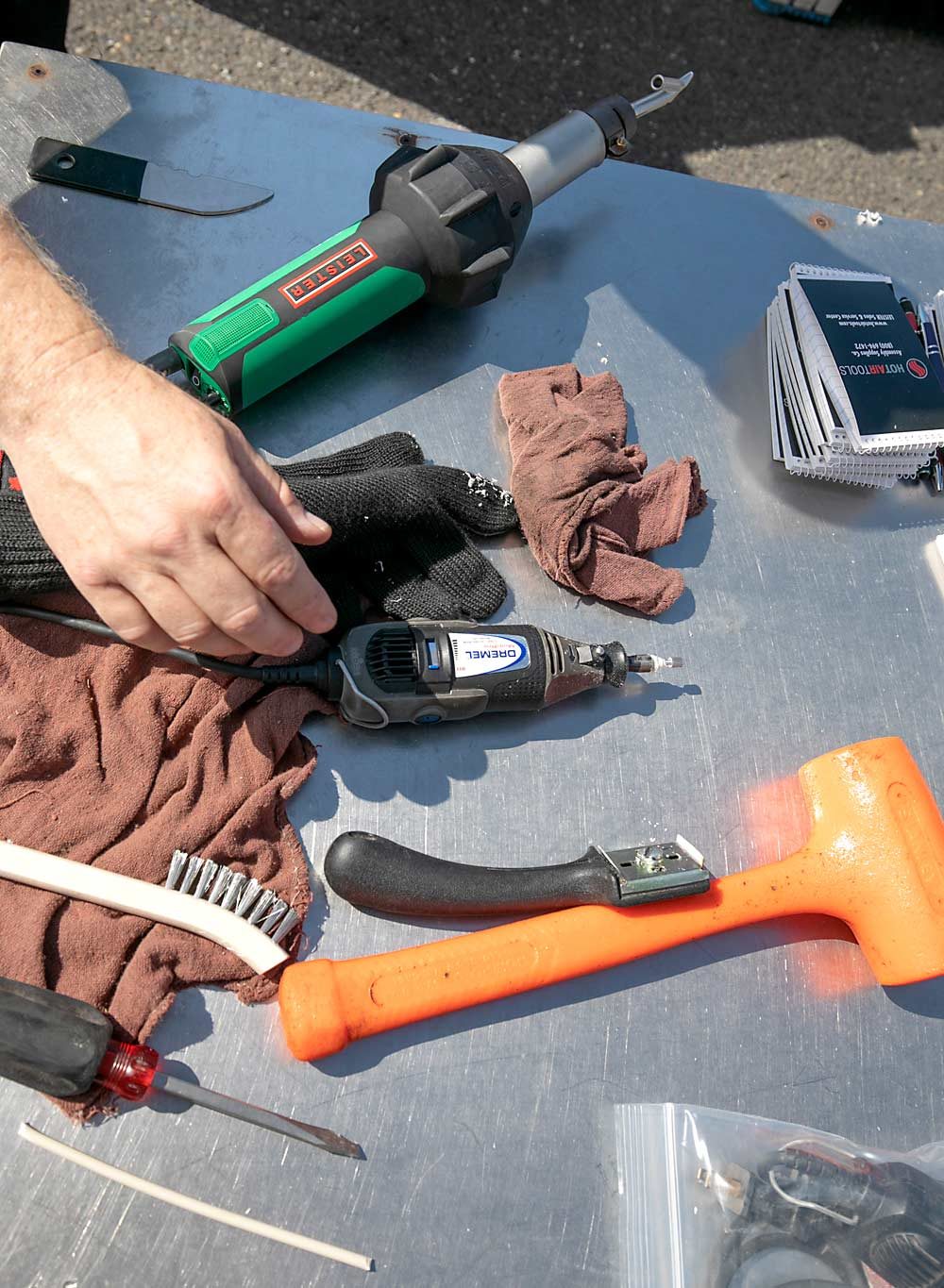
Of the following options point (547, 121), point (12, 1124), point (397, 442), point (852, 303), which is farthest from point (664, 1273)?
point (547, 121)

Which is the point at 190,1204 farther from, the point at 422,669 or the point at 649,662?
the point at 649,662

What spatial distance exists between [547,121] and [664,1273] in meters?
2.09

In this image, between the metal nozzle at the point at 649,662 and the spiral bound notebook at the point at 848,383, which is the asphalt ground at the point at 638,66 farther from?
the metal nozzle at the point at 649,662

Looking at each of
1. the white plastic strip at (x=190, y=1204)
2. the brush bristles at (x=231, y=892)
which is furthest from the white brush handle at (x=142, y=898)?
the white plastic strip at (x=190, y=1204)

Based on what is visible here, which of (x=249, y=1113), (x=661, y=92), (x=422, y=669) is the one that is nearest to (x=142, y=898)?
(x=249, y=1113)

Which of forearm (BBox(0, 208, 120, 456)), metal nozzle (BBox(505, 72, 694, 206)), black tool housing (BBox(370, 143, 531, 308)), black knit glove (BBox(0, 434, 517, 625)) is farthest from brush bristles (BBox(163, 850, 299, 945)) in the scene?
metal nozzle (BBox(505, 72, 694, 206))

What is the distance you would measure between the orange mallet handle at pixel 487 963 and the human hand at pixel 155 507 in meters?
0.28

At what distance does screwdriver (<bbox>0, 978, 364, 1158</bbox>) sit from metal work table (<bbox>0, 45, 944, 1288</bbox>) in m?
0.03

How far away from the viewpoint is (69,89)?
1094 millimetres

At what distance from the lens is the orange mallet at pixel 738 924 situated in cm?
75

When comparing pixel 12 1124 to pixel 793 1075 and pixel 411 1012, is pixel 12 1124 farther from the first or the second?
pixel 793 1075

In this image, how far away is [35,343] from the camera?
73 cm

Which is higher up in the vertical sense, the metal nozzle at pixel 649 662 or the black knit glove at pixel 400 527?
the black knit glove at pixel 400 527

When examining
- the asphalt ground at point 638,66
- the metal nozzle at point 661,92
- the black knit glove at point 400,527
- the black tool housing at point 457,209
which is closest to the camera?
the black knit glove at point 400,527
